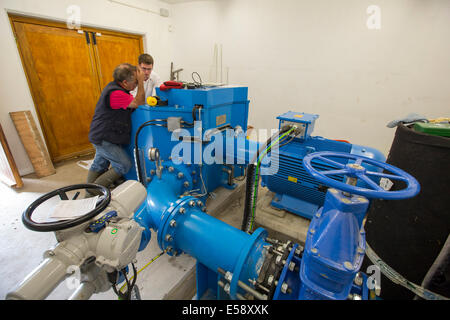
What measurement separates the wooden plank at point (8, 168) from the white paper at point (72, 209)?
2417mm

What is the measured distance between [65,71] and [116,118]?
6.58 feet

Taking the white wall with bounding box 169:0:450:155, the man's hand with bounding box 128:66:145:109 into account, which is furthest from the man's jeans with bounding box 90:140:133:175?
the white wall with bounding box 169:0:450:155

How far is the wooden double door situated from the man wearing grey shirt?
1.58 m

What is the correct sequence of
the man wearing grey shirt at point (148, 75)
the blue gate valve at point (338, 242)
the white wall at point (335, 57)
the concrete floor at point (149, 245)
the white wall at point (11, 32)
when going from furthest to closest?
the white wall at point (335, 57), the white wall at point (11, 32), the man wearing grey shirt at point (148, 75), the concrete floor at point (149, 245), the blue gate valve at point (338, 242)

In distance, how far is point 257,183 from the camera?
1.39 m

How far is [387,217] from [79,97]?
161 inches

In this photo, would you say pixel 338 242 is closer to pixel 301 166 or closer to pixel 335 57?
pixel 301 166

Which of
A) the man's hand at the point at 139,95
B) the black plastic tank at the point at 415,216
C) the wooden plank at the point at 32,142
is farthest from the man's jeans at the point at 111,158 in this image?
the black plastic tank at the point at 415,216

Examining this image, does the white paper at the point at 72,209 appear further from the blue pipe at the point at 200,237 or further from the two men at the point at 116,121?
the two men at the point at 116,121

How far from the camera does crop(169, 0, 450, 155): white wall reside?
8.30 feet

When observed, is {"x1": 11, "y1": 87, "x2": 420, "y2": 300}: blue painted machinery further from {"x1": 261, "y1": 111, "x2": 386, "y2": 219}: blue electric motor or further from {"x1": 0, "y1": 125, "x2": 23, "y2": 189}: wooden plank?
{"x1": 0, "y1": 125, "x2": 23, "y2": 189}: wooden plank

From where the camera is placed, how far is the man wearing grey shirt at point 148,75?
226 cm

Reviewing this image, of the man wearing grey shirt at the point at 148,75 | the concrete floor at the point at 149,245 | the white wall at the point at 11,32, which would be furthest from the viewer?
the white wall at the point at 11,32
